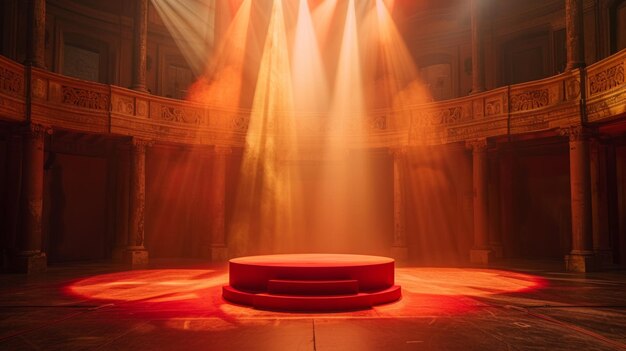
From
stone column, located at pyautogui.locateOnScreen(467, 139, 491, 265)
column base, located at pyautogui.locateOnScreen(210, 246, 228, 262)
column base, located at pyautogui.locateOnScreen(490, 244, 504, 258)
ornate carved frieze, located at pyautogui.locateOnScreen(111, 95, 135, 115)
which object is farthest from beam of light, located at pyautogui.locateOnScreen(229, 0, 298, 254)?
column base, located at pyautogui.locateOnScreen(490, 244, 504, 258)

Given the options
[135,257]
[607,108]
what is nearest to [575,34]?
[607,108]

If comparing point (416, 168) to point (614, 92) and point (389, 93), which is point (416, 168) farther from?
point (614, 92)

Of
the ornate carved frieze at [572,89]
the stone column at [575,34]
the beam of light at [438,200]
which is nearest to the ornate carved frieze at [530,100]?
the ornate carved frieze at [572,89]

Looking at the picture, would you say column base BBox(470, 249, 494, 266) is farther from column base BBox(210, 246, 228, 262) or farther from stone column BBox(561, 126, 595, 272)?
column base BBox(210, 246, 228, 262)

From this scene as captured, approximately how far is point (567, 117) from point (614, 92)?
5.31 feet

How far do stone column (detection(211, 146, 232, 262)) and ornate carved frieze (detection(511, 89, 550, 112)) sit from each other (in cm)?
959

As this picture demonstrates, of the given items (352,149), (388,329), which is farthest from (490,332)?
(352,149)

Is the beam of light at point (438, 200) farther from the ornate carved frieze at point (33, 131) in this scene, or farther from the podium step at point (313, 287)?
the ornate carved frieze at point (33, 131)

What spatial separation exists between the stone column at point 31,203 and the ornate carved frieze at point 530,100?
13844 mm

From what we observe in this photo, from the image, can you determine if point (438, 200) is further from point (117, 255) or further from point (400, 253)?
point (117, 255)

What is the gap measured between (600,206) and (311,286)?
11.8m

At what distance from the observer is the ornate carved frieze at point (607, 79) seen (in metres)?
12.5

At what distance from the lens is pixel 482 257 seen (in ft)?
52.1

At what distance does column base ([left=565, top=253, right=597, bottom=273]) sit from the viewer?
13570 mm
